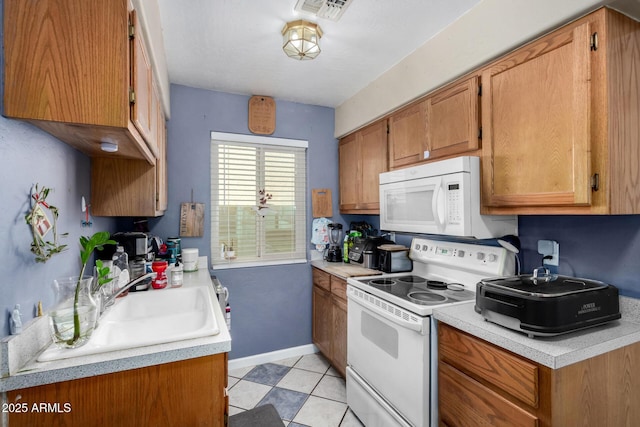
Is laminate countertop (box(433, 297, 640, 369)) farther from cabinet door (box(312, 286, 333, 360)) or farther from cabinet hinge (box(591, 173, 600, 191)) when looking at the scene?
cabinet door (box(312, 286, 333, 360))

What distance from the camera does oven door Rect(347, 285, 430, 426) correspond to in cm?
149

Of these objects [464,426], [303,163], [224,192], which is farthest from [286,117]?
[464,426]

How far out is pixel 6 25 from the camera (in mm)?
887

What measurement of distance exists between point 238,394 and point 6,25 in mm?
2456

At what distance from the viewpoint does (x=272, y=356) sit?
2867mm

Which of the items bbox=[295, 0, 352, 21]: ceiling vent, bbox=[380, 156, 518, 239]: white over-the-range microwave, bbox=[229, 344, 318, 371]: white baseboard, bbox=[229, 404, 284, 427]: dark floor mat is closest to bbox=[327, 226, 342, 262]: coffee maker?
bbox=[229, 344, 318, 371]: white baseboard

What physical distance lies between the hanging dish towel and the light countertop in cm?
195

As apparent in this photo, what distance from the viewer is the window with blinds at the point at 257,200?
9.16ft

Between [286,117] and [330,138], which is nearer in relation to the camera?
[286,117]

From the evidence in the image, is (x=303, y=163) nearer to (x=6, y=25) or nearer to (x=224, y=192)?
(x=224, y=192)

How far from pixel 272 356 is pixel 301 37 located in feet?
8.73

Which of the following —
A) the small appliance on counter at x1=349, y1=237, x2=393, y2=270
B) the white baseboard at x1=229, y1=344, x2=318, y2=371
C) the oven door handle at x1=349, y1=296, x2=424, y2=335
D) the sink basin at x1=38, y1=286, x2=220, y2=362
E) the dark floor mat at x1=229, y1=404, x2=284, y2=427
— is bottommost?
the white baseboard at x1=229, y1=344, x2=318, y2=371

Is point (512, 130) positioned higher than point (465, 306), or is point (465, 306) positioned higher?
point (512, 130)

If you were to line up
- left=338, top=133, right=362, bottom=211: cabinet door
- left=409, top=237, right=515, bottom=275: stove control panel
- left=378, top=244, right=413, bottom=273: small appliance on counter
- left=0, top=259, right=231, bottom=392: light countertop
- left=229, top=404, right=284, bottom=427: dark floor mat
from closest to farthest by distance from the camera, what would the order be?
1. left=0, top=259, right=231, bottom=392: light countertop
2. left=409, top=237, right=515, bottom=275: stove control panel
3. left=229, top=404, right=284, bottom=427: dark floor mat
4. left=378, top=244, right=413, bottom=273: small appliance on counter
5. left=338, top=133, right=362, bottom=211: cabinet door
